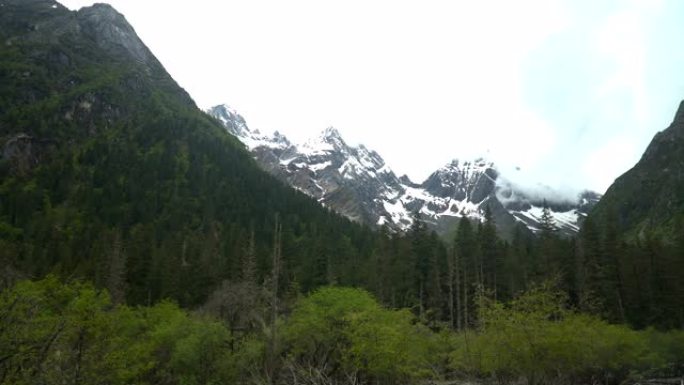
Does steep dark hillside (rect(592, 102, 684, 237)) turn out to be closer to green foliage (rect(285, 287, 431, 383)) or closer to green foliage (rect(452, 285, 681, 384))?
green foliage (rect(452, 285, 681, 384))

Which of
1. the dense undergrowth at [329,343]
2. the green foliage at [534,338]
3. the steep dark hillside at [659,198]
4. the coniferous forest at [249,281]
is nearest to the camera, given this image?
the dense undergrowth at [329,343]

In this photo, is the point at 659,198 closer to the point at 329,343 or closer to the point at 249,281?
the point at 249,281

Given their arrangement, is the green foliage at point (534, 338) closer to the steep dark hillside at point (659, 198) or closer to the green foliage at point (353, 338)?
the green foliage at point (353, 338)

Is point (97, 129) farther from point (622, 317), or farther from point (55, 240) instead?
point (622, 317)

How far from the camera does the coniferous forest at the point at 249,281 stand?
91.5 feet

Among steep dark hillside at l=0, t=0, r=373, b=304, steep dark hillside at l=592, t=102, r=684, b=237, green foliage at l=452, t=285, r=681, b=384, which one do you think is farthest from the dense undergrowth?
steep dark hillside at l=592, t=102, r=684, b=237

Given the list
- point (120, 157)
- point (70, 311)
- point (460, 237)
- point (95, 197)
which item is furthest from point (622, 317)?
point (120, 157)

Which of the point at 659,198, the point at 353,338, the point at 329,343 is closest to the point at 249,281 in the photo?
the point at 329,343

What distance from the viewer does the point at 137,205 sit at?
444 feet

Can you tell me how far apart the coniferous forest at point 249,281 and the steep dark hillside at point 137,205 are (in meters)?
0.61

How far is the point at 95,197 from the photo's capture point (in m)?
135

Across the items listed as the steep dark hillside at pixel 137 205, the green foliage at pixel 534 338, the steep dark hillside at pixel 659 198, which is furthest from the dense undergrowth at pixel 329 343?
the steep dark hillside at pixel 659 198

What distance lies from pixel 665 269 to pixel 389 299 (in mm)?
38018

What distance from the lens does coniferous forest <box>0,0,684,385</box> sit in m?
27.9
